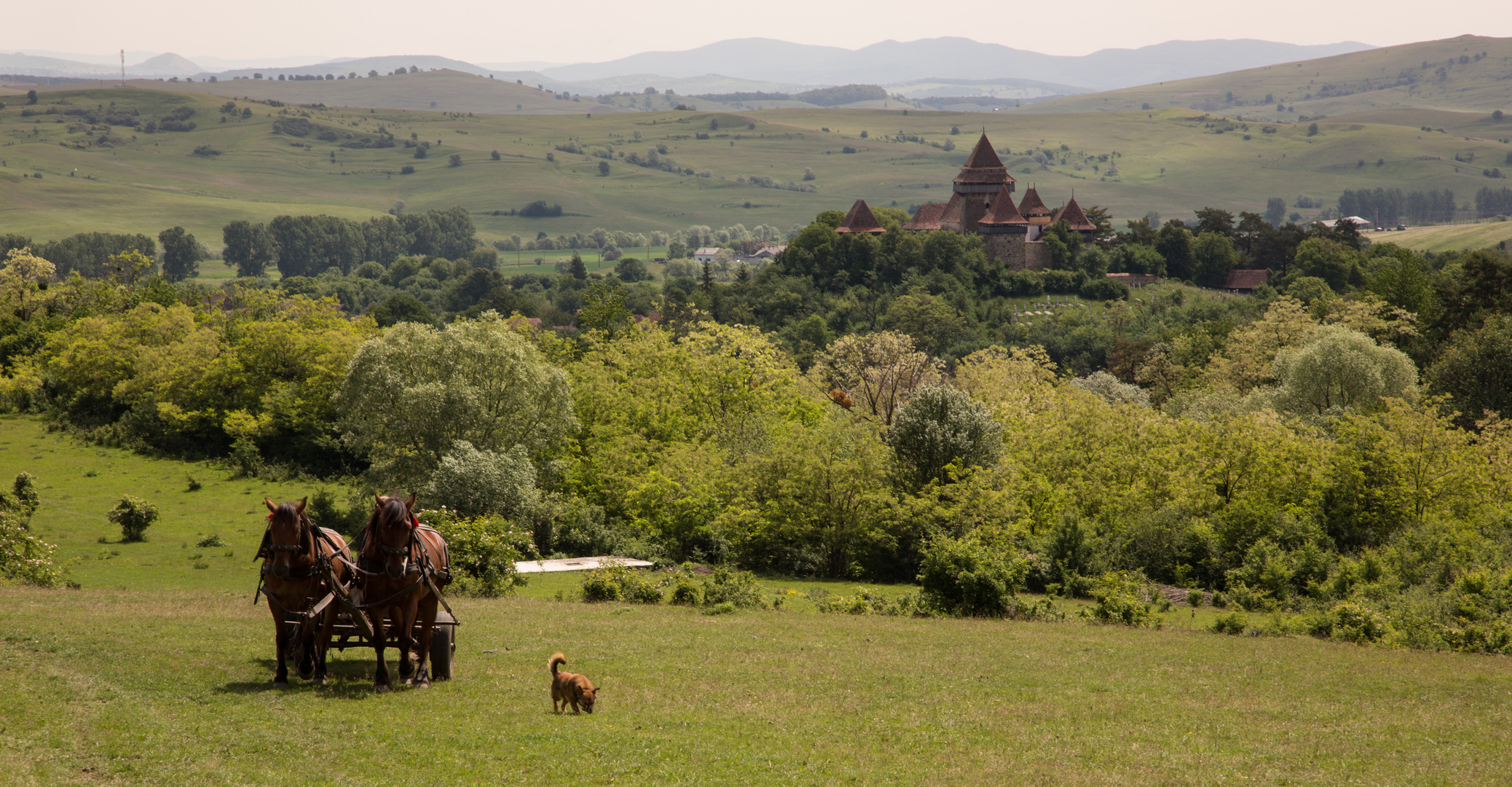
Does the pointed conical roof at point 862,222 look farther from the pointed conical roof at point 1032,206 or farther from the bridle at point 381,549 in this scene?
the bridle at point 381,549

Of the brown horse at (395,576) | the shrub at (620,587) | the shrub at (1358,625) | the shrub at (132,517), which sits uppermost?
the brown horse at (395,576)

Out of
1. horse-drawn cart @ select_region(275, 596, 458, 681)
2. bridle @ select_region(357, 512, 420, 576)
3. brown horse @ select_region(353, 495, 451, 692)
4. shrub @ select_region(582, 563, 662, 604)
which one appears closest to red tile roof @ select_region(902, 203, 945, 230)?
shrub @ select_region(582, 563, 662, 604)

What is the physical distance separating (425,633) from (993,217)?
124878mm

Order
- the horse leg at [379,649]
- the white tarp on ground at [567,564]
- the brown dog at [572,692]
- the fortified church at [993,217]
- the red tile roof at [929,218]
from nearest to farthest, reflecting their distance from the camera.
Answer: the horse leg at [379,649] → the brown dog at [572,692] → the white tarp on ground at [567,564] → the fortified church at [993,217] → the red tile roof at [929,218]

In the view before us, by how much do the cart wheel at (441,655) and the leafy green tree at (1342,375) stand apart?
193ft

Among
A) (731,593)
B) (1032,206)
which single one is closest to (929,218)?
(1032,206)

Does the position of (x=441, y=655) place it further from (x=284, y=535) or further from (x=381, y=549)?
(x=284, y=535)

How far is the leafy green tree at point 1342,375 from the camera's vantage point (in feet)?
204

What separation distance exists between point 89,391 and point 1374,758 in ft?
234

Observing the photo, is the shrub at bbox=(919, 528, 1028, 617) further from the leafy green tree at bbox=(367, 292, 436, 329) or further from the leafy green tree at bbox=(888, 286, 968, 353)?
the leafy green tree at bbox=(367, 292, 436, 329)

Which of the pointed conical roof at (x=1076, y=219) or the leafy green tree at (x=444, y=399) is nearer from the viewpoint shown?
the leafy green tree at (x=444, y=399)

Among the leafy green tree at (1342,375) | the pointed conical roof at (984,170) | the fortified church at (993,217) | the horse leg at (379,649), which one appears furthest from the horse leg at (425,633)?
the pointed conical roof at (984,170)

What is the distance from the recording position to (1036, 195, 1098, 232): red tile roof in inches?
5384

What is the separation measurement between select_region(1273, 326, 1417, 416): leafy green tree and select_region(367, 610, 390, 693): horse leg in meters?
60.1
